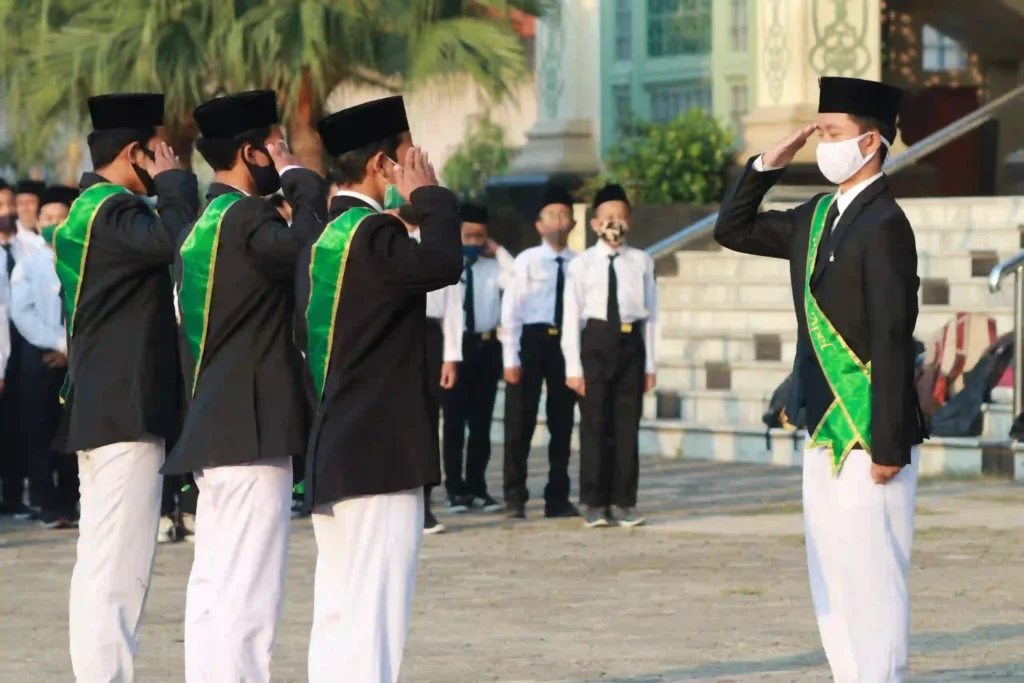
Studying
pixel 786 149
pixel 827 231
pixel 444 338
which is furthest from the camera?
pixel 444 338

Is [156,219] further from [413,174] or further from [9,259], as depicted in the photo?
[9,259]

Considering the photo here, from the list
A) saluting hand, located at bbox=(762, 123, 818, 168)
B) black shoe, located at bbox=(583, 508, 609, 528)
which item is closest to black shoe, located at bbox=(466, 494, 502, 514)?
black shoe, located at bbox=(583, 508, 609, 528)

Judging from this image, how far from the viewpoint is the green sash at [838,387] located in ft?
21.8

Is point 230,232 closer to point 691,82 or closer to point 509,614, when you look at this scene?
point 509,614

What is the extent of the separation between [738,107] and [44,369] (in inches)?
495

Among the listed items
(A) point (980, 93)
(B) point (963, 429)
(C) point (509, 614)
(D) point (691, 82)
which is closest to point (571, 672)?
(C) point (509, 614)

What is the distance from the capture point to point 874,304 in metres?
6.58

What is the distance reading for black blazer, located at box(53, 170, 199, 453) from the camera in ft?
25.0

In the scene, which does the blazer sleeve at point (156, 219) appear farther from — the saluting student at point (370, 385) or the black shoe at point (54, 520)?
the black shoe at point (54, 520)

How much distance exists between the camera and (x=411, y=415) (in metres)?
6.68

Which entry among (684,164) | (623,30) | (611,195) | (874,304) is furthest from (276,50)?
(874,304)

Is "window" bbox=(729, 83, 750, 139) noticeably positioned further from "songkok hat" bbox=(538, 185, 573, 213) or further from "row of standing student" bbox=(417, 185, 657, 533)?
"songkok hat" bbox=(538, 185, 573, 213)

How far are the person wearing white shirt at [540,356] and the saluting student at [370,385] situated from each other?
746 centimetres

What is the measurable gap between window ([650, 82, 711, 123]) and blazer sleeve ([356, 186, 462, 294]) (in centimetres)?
2000
